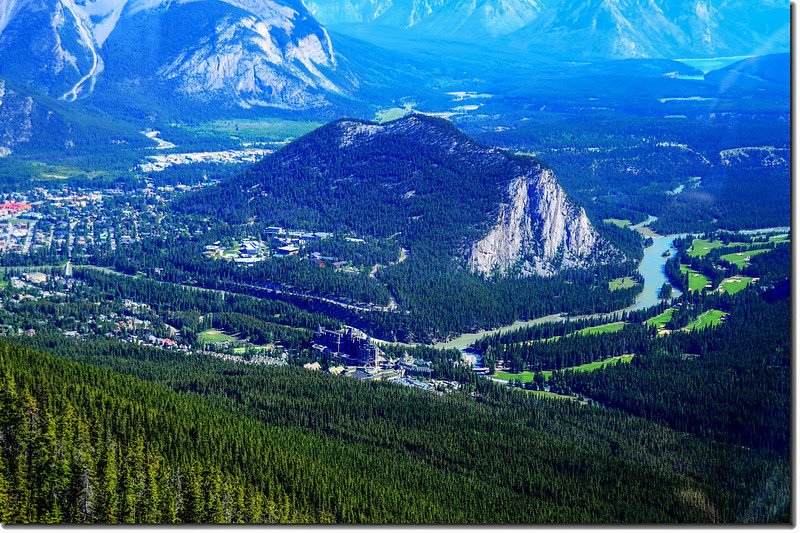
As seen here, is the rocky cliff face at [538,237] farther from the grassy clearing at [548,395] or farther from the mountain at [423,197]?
the grassy clearing at [548,395]

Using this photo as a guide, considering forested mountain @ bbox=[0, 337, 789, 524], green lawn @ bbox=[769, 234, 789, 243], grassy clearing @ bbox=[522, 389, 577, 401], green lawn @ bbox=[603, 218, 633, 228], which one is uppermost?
green lawn @ bbox=[603, 218, 633, 228]

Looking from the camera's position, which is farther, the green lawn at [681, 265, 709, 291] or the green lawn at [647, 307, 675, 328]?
the green lawn at [681, 265, 709, 291]

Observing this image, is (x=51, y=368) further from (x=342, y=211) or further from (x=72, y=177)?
(x=72, y=177)

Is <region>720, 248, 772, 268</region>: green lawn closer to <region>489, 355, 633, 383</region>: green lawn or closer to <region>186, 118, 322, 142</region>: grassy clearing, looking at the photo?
<region>489, 355, 633, 383</region>: green lawn

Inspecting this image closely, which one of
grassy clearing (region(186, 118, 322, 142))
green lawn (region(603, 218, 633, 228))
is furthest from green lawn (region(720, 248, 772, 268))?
grassy clearing (region(186, 118, 322, 142))

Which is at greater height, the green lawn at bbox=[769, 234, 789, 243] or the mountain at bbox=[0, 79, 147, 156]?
the mountain at bbox=[0, 79, 147, 156]
